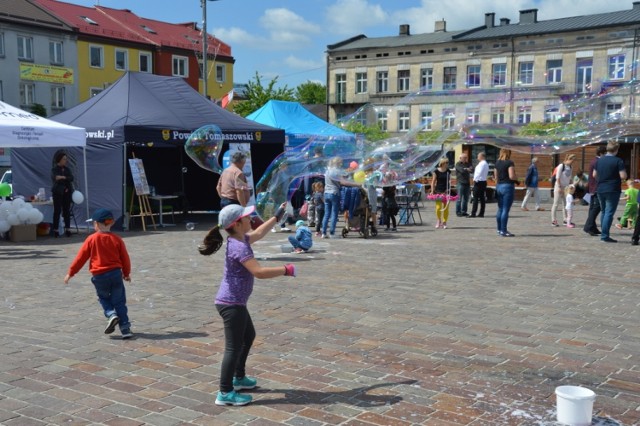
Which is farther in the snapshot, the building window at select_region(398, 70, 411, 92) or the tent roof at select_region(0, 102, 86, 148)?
the building window at select_region(398, 70, 411, 92)

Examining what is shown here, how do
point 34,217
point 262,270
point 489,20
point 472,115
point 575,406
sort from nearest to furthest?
point 575,406 → point 262,270 → point 34,217 → point 472,115 → point 489,20

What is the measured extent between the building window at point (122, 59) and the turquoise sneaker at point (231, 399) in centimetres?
4927

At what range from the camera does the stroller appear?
13.9 meters

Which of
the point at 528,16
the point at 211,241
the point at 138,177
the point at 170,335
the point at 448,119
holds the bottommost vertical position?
the point at 170,335

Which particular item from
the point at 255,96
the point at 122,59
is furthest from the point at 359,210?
the point at 122,59

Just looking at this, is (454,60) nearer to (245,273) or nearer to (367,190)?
(367,190)

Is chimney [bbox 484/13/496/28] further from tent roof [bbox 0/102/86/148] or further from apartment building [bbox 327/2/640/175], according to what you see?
tent roof [bbox 0/102/86/148]

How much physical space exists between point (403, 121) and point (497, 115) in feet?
127

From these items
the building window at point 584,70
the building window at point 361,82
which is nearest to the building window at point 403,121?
the building window at point 361,82

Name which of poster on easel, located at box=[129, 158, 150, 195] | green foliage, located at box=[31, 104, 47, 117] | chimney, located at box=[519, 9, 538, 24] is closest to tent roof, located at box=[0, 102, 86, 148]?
poster on easel, located at box=[129, 158, 150, 195]

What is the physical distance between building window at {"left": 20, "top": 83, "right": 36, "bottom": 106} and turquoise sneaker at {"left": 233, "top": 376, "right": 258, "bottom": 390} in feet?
147

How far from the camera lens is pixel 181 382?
16.4 ft

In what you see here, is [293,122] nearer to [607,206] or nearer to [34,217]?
[34,217]

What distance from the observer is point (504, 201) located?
45.2 feet
